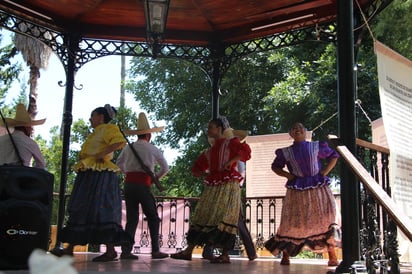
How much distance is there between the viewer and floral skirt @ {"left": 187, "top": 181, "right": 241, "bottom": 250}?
5.67m

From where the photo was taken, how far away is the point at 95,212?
5348 millimetres

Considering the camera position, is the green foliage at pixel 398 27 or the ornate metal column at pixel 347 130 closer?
the ornate metal column at pixel 347 130

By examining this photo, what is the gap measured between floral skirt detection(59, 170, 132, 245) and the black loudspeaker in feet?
2.81

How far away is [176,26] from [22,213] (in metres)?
4.66

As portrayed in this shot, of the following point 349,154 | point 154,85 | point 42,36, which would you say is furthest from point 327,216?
point 154,85

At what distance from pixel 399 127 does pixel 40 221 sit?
2975mm

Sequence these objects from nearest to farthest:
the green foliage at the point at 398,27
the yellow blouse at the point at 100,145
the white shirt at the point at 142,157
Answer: the yellow blouse at the point at 100,145 < the white shirt at the point at 142,157 < the green foliage at the point at 398,27

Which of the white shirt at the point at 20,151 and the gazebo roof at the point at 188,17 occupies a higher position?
the gazebo roof at the point at 188,17

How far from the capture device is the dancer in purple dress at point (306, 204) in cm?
562

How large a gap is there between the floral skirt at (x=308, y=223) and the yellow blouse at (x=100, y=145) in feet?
6.58

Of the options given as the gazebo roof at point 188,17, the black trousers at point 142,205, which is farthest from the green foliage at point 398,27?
the black trousers at point 142,205

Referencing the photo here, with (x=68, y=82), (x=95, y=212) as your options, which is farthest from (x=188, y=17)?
(x=95, y=212)

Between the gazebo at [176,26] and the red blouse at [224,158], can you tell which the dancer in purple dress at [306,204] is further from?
the gazebo at [176,26]

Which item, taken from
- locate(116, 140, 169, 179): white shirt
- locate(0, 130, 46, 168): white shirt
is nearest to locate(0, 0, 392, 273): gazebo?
locate(116, 140, 169, 179): white shirt
